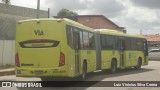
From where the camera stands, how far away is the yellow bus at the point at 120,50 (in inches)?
950

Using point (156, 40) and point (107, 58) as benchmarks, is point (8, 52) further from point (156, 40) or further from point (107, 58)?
point (156, 40)

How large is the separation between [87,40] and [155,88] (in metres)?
5.27

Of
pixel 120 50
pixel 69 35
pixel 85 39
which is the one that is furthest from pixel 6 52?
pixel 69 35

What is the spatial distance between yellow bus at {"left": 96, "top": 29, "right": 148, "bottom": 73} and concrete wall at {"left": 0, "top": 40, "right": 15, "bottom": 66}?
7.98m

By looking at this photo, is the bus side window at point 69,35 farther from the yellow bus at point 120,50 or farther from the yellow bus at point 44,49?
the yellow bus at point 120,50

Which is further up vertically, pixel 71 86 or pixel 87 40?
pixel 87 40

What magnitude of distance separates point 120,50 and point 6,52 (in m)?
8.32

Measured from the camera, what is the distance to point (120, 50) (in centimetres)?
2670

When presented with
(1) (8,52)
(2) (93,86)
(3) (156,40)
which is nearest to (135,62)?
(1) (8,52)

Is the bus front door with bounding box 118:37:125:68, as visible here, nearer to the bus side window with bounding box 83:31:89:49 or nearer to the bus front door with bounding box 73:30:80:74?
the bus side window with bounding box 83:31:89:49

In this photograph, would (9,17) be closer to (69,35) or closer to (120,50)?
(120,50)

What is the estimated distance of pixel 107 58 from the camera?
964 inches

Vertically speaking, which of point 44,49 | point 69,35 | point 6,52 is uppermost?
point 69,35

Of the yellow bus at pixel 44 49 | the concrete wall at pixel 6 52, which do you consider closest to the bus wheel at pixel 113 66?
the concrete wall at pixel 6 52
